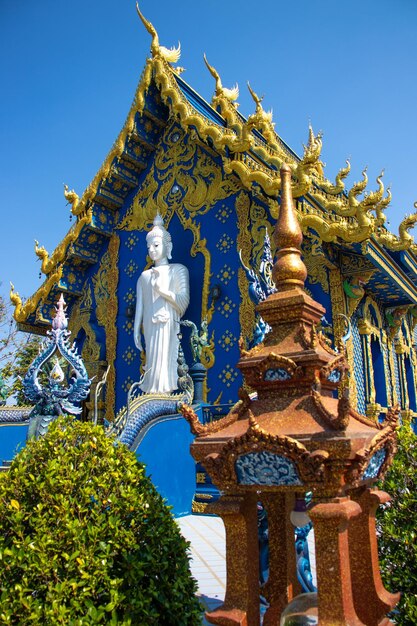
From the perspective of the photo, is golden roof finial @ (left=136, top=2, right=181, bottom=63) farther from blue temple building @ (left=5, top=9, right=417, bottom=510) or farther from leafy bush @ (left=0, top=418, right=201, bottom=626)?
leafy bush @ (left=0, top=418, right=201, bottom=626)

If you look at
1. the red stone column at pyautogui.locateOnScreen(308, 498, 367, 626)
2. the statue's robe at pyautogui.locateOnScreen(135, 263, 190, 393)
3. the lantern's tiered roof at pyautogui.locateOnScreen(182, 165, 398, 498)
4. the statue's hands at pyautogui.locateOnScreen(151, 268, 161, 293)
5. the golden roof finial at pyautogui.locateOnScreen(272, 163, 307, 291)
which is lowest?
the red stone column at pyautogui.locateOnScreen(308, 498, 367, 626)

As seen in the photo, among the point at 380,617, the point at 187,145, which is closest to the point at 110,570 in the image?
the point at 380,617

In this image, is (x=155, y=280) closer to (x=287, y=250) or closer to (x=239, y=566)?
(x=287, y=250)

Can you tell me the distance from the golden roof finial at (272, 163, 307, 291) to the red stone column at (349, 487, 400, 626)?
1.06m

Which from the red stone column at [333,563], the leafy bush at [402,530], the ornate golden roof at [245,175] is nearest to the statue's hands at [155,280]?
the ornate golden roof at [245,175]

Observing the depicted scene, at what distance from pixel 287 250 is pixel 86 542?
1.60m

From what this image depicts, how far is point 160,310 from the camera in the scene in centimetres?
929

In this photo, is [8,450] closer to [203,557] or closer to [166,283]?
[166,283]

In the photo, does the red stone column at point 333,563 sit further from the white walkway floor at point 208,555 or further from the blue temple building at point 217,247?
the blue temple building at point 217,247

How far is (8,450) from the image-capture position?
8.73 meters

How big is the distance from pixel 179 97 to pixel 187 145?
1033mm

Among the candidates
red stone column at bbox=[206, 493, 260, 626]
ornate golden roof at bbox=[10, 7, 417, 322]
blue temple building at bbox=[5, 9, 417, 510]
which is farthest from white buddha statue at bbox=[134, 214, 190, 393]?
red stone column at bbox=[206, 493, 260, 626]

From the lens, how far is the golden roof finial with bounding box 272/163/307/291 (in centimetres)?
Result: 264

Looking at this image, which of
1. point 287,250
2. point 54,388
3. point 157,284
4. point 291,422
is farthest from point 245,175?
point 291,422
